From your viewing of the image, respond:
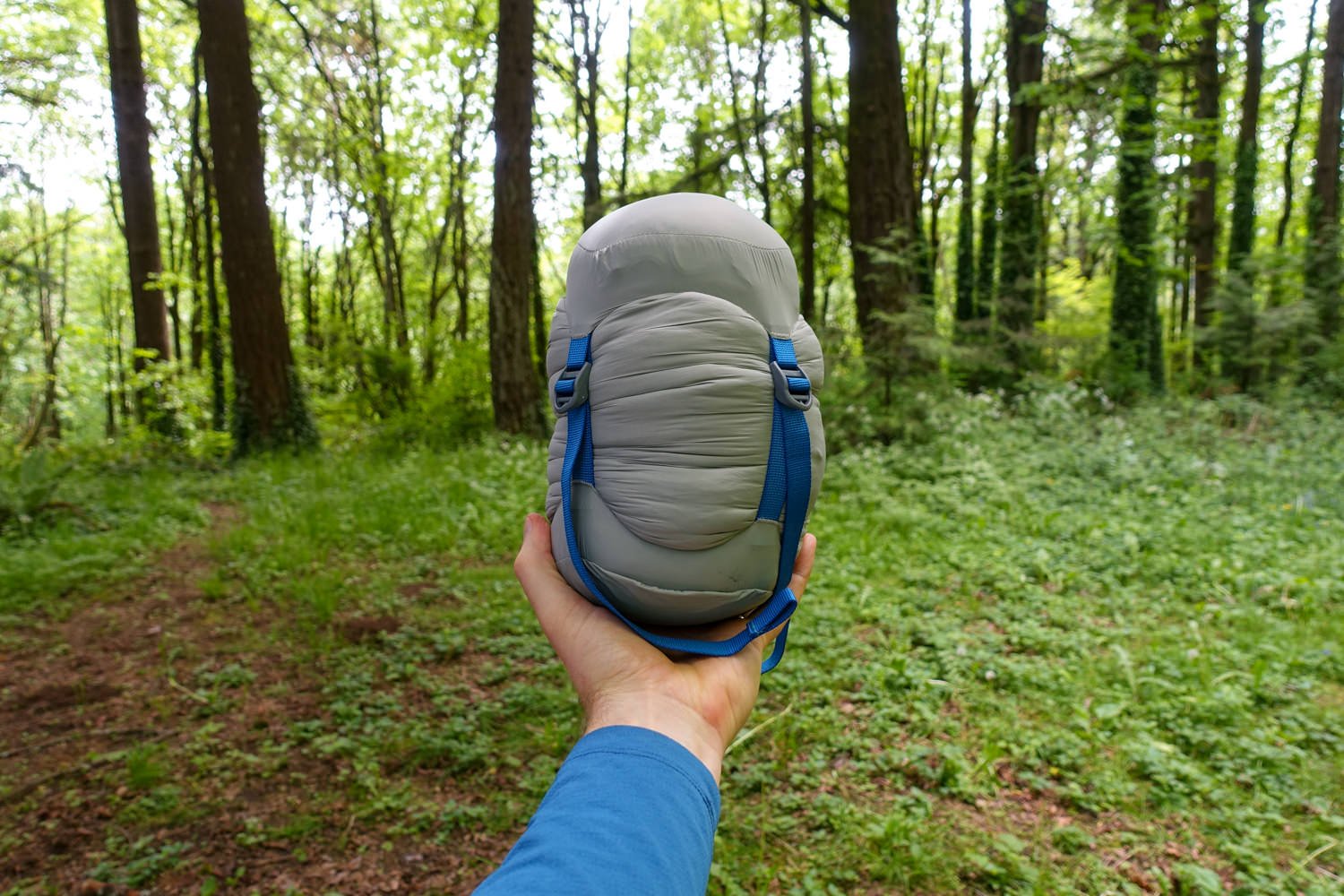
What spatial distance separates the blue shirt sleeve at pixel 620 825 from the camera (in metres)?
0.93

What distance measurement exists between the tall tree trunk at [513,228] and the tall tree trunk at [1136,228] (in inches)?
329

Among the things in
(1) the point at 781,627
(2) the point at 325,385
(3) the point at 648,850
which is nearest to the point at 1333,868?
(1) the point at 781,627

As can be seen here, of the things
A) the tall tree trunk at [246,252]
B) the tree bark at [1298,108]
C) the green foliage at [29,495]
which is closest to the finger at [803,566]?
the green foliage at [29,495]

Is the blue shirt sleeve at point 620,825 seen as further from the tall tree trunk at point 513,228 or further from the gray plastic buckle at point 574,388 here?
the tall tree trunk at point 513,228

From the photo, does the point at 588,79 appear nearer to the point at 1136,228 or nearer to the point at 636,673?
the point at 1136,228

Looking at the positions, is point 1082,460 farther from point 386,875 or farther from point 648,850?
point 648,850

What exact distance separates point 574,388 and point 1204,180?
50.4 feet

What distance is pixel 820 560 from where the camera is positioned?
5.07 m

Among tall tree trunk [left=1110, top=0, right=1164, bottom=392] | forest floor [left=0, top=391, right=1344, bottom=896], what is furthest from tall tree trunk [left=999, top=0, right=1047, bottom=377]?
forest floor [left=0, top=391, right=1344, bottom=896]

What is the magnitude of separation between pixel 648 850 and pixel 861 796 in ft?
7.37

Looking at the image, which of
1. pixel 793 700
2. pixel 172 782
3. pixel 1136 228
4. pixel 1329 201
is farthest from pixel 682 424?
pixel 1329 201

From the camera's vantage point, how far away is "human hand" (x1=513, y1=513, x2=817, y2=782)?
1.37 metres

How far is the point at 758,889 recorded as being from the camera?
99.7 inches

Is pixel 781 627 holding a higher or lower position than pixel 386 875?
higher
